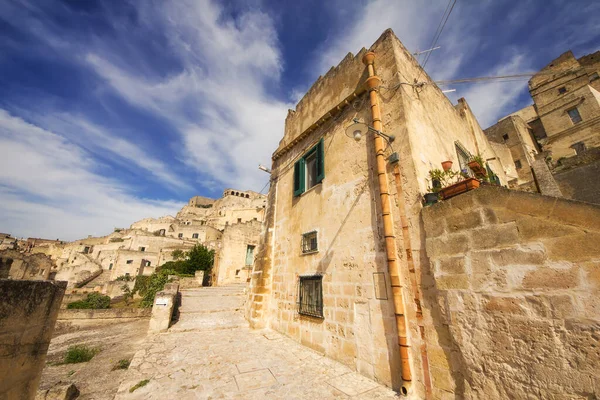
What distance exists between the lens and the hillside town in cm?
238

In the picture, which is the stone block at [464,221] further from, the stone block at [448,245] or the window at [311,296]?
the window at [311,296]

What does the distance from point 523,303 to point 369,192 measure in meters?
2.89

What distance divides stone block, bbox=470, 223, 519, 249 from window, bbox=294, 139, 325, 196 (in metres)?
4.24

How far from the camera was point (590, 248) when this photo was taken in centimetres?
234

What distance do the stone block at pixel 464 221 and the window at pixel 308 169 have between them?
12.6ft

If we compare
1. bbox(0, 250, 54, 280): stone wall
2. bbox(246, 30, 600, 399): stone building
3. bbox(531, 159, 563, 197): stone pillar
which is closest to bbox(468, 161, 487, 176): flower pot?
bbox(246, 30, 600, 399): stone building

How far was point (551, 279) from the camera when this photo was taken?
99.1 inches

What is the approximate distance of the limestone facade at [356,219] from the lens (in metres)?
4.06

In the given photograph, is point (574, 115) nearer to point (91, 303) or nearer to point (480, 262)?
point (480, 262)

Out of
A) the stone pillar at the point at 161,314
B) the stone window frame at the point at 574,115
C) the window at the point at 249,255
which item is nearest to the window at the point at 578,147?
the stone window frame at the point at 574,115

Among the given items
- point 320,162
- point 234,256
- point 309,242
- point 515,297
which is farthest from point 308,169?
point 234,256

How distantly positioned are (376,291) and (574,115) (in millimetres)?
28183

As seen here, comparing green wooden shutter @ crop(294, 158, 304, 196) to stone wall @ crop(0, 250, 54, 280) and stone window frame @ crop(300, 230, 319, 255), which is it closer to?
stone window frame @ crop(300, 230, 319, 255)

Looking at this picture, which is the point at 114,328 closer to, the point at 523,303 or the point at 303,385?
the point at 303,385
